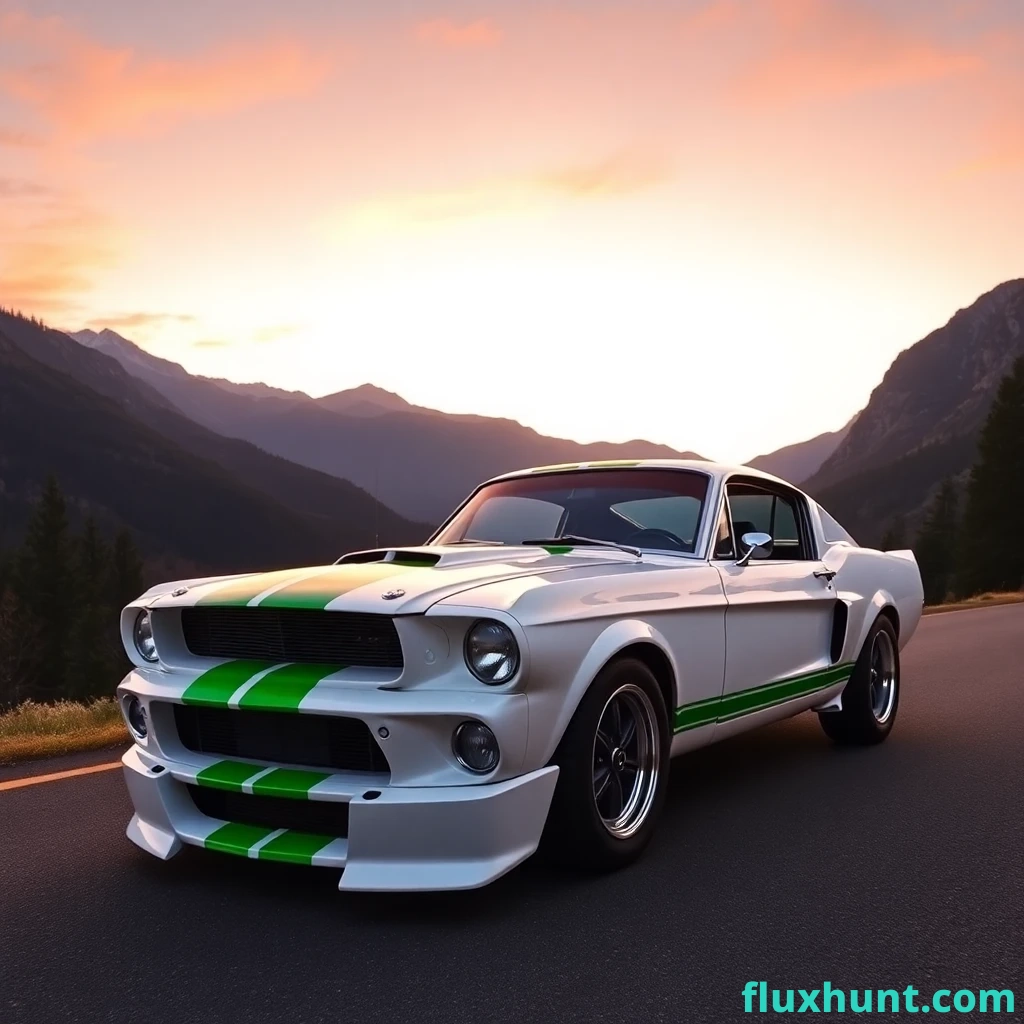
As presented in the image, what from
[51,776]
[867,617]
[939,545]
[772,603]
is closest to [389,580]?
[772,603]

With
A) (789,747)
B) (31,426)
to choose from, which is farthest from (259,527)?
(789,747)

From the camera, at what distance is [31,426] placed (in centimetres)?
16762

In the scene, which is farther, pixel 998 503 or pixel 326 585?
pixel 998 503

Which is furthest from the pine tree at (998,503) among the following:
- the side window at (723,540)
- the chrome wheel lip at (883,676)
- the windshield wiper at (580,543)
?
the windshield wiper at (580,543)

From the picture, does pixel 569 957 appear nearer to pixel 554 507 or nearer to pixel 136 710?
pixel 136 710

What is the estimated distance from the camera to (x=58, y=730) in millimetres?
6805

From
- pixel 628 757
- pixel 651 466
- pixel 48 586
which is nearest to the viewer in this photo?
pixel 628 757

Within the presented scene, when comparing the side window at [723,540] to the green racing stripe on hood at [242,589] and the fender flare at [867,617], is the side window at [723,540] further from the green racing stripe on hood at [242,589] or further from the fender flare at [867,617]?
the green racing stripe on hood at [242,589]

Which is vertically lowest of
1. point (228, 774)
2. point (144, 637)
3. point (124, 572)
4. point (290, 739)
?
point (124, 572)

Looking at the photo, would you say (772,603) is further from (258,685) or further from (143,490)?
(143,490)

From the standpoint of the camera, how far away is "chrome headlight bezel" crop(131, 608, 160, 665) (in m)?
4.02

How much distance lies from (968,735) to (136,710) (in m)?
4.83

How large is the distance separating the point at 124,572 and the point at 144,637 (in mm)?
76365

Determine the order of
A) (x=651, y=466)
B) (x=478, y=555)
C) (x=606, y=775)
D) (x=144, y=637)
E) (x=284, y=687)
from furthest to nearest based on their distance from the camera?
1. (x=651, y=466)
2. (x=478, y=555)
3. (x=144, y=637)
4. (x=606, y=775)
5. (x=284, y=687)
